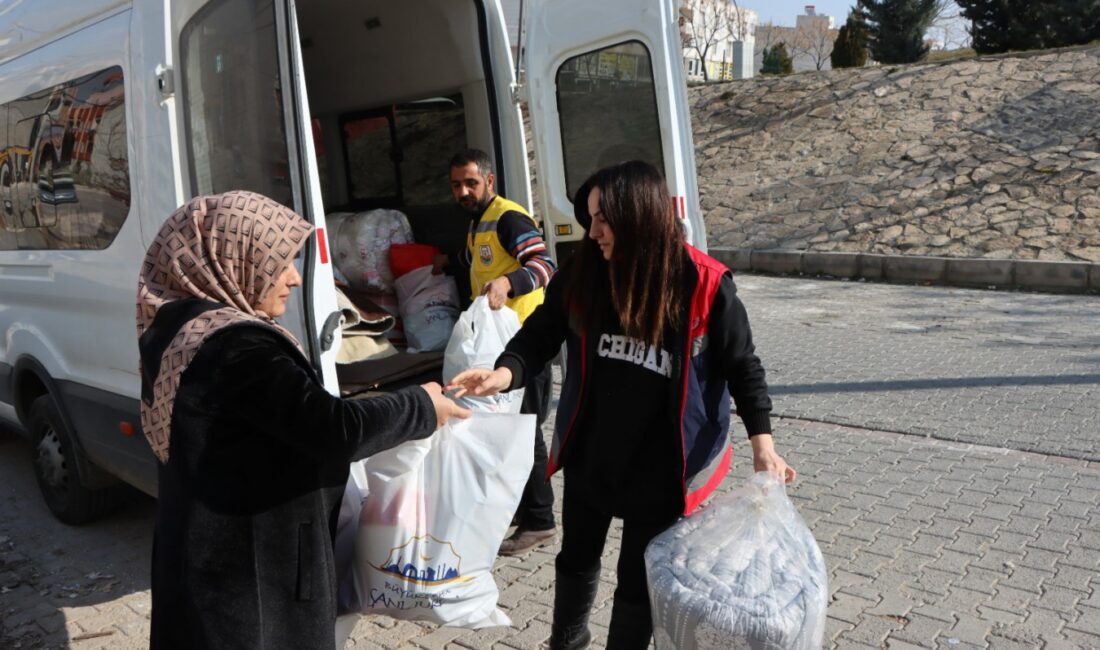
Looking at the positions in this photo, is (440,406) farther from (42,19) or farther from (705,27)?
(705,27)

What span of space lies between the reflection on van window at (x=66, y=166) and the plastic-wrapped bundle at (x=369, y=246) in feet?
4.55

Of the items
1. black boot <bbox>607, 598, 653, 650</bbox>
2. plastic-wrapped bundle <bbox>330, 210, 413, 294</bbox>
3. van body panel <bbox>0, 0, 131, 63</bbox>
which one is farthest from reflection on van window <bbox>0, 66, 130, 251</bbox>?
black boot <bbox>607, 598, 653, 650</bbox>

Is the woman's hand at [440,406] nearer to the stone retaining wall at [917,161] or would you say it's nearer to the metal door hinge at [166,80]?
the metal door hinge at [166,80]

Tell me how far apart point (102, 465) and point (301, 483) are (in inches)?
108

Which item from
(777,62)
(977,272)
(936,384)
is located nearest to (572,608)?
(936,384)

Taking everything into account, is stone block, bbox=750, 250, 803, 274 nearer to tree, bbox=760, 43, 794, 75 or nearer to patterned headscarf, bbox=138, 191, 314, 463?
patterned headscarf, bbox=138, 191, 314, 463

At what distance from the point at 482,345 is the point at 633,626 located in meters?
1.41

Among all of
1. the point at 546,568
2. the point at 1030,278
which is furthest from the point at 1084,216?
the point at 546,568

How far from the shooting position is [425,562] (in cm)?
229

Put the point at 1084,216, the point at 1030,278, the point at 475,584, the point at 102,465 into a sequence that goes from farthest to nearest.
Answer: the point at 1084,216 → the point at 1030,278 → the point at 102,465 → the point at 475,584

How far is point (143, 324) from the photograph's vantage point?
2090 millimetres

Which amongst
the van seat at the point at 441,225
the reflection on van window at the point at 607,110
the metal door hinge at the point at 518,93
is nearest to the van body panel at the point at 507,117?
the metal door hinge at the point at 518,93

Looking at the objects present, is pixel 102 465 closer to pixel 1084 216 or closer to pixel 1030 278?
pixel 1030 278

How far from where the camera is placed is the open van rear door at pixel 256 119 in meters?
3.20
